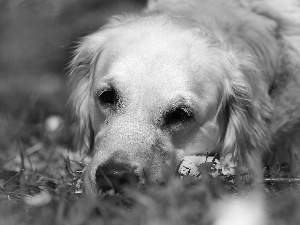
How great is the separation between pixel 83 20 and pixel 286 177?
269 cm

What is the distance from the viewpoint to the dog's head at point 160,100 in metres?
2.71

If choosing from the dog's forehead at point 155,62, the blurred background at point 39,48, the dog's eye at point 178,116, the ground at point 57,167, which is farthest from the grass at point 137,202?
the blurred background at point 39,48

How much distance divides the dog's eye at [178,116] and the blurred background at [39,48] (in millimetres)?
1516

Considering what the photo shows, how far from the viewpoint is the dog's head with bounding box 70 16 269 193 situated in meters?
2.71

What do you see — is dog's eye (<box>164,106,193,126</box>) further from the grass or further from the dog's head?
the grass

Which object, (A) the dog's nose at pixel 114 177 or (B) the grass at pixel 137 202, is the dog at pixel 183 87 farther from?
(B) the grass at pixel 137 202

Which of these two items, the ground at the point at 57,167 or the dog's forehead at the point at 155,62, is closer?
the ground at the point at 57,167

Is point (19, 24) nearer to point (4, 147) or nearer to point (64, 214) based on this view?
point (4, 147)

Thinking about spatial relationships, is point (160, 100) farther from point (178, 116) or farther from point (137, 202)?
point (137, 202)

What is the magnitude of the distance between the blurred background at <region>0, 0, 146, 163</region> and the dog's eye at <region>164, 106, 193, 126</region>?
1.52 meters

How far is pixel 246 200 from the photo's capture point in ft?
7.30

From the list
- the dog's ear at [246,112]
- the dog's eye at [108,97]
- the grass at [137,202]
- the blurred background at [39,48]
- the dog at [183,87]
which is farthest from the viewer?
the blurred background at [39,48]

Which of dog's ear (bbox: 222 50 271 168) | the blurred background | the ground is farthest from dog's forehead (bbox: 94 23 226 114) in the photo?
the blurred background

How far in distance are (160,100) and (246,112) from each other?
0.68 metres
